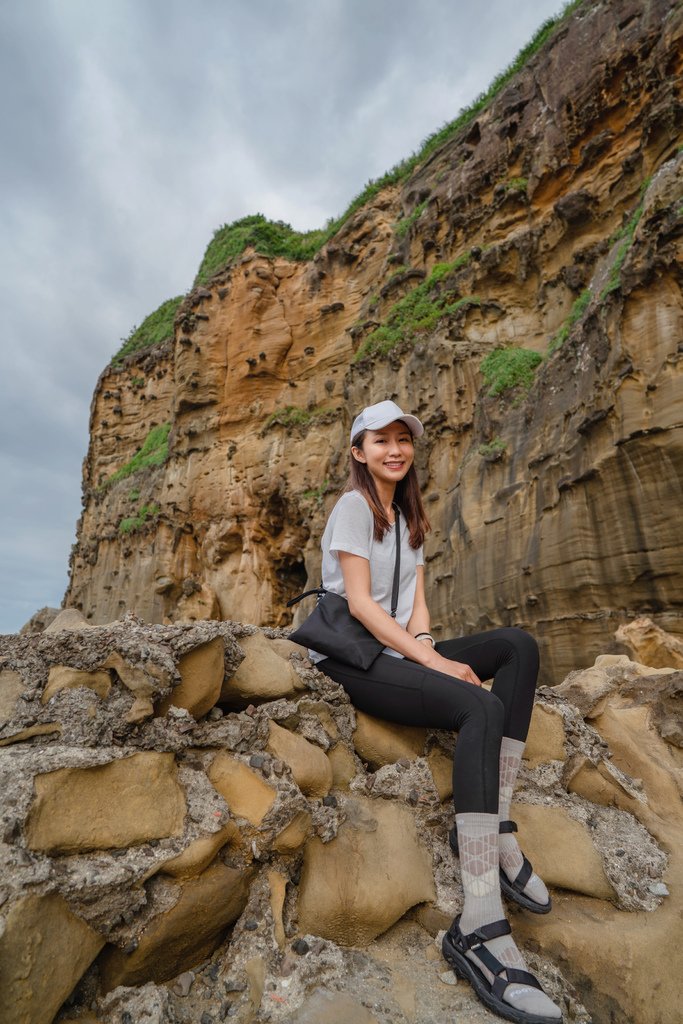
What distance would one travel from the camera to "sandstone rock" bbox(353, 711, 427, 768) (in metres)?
2.43

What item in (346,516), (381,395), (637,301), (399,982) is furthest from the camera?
(381,395)

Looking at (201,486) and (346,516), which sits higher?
(201,486)

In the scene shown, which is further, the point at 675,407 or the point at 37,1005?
the point at 675,407

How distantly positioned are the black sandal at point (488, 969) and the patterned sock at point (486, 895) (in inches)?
0.5

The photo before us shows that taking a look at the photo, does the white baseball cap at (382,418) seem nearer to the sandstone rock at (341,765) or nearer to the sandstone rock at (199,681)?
the sandstone rock at (199,681)

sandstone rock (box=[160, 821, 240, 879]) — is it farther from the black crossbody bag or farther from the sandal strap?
the sandal strap

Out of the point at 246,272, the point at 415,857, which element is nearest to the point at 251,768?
the point at 415,857

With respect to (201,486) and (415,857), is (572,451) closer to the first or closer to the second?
(415,857)

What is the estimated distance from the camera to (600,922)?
1.98 metres

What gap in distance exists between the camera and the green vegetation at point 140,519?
21203 mm

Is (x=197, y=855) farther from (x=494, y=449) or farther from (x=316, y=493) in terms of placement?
(x=316, y=493)

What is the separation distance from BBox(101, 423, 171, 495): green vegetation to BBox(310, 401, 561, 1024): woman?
21871mm

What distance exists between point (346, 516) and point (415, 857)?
4.57ft

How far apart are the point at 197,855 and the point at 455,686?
1048mm
